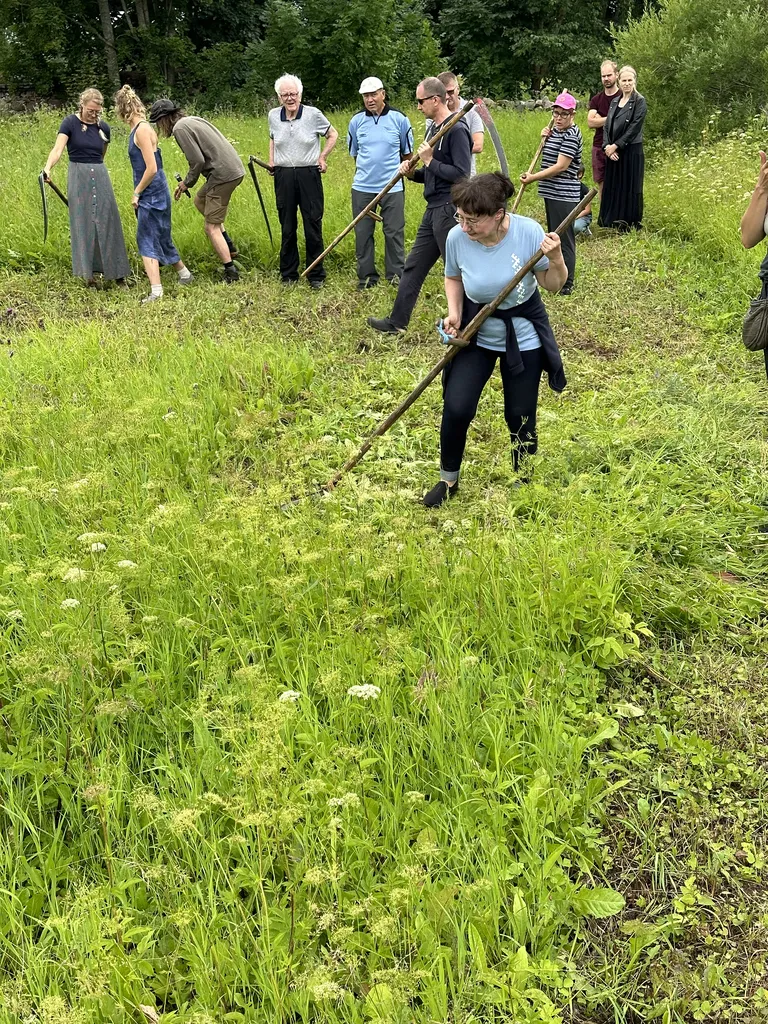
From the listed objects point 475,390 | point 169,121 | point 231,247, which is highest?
point 169,121

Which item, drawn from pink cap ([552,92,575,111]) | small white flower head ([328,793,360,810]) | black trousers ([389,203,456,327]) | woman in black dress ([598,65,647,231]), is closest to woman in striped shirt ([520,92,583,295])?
pink cap ([552,92,575,111])

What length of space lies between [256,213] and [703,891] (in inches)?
371

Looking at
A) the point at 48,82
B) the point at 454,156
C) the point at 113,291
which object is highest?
the point at 48,82

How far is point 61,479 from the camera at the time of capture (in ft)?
15.1

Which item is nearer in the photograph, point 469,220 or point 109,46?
point 469,220

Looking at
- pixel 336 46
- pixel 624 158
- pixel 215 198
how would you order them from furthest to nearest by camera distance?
1. pixel 336 46
2. pixel 624 158
3. pixel 215 198

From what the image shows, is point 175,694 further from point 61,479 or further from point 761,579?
point 761,579

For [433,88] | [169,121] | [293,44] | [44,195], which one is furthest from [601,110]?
[293,44]

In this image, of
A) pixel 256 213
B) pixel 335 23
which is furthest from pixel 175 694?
pixel 335 23

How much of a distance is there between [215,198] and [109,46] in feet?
65.9

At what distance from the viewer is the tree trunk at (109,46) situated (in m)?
24.4

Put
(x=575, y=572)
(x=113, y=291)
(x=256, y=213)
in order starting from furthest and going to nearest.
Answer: (x=256, y=213), (x=113, y=291), (x=575, y=572)

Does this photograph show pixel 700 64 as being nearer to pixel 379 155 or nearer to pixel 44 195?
pixel 379 155

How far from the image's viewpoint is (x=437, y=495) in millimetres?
4660
